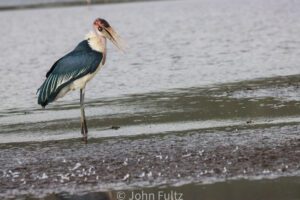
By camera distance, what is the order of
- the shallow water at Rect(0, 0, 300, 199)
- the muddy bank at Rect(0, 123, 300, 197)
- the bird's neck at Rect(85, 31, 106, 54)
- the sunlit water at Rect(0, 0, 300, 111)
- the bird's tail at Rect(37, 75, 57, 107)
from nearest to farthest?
the muddy bank at Rect(0, 123, 300, 197)
the shallow water at Rect(0, 0, 300, 199)
the bird's tail at Rect(37, 75, 57, 107)
the bird's neck at Rect(85, 31, 106, 54)
the sunlit water at Rect(0, 0, 300, 111)

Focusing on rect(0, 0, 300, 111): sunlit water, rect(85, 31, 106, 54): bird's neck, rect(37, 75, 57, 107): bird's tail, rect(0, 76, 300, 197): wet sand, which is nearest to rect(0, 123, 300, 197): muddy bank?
rect(0, 76, 300, 197): wet sand

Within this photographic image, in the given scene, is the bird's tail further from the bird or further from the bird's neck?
the bird's neck

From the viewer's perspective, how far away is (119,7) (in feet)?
166

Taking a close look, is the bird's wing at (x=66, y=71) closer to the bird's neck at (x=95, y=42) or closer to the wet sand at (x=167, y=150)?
the bird's neck at (x=95, y=42)

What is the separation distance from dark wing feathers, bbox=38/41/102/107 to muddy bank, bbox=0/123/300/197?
1084 mm

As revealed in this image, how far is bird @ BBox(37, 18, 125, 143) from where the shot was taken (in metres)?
13.8

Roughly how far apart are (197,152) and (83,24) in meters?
30.8

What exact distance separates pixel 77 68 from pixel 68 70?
147 mm

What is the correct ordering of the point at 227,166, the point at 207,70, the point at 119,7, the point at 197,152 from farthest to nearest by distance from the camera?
the point at 119,7 < the point at 207,70 < the point at 197,152 < the point at 227,166

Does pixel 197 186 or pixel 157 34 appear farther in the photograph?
pixel 157 34

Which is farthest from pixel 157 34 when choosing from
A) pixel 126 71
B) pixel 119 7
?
pixel 119 7

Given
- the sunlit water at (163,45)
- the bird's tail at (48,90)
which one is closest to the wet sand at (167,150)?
the bird's tail at (48,90)

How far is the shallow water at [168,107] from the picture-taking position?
411 inches

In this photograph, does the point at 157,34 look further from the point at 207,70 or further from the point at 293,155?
the point at 293,155
